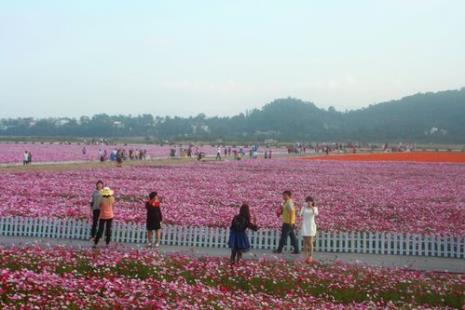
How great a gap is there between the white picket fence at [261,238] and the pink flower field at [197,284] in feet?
9.31

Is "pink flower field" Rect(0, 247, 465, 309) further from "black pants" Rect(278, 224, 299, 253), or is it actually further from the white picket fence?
the white picket fence

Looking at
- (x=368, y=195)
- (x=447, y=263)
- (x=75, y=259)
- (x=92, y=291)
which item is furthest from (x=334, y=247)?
(x=368, y=195)

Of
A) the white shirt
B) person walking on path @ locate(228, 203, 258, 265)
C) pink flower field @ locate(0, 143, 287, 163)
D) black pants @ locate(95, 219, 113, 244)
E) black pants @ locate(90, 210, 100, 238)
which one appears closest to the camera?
person walking on path @ locate(228, 203, 258, 265)

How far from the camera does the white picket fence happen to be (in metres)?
18.5

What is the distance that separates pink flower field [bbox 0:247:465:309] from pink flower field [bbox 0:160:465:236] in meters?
7.98

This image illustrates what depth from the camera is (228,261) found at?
1561 cm

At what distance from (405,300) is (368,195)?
2305cm

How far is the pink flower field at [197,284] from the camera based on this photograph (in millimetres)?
10664

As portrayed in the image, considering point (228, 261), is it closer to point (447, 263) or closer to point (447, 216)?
point (447, 263)

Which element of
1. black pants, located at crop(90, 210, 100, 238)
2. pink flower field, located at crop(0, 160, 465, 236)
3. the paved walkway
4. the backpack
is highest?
the backpack

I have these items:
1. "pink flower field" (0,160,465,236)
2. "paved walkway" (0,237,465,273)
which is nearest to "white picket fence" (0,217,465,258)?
"paved walkway" (0,237,465,273)

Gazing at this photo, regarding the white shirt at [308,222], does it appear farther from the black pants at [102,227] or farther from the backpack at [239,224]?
the black pants at [102,227]

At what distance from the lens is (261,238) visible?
19.1 m

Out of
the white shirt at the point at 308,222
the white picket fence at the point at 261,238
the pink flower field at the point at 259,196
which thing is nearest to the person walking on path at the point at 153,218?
the white picket fence at the point at 261,238
